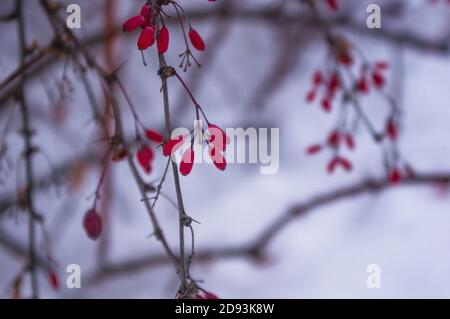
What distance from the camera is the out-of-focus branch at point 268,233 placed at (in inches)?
55.2

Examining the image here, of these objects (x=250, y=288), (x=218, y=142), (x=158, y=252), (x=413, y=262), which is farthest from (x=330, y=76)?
(x=158, y=252)

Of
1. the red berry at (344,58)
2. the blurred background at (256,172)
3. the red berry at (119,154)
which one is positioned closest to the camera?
the red berry at (119,154)

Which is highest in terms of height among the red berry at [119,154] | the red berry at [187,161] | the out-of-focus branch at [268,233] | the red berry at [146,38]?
the out-of-focus branch at [268,233]

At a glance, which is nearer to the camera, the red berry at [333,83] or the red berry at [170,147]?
the red berry at [170,147]

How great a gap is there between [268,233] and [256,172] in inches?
7.0

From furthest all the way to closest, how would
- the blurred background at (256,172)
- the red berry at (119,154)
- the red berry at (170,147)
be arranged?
the blurred background at (256,172), the red berry at (119,154), the red berry at (170,147)

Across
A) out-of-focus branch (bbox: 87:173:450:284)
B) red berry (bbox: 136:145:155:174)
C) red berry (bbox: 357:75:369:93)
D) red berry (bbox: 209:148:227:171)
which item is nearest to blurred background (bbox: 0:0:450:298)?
out-of-focus branch (bbox: 87:173:450:284)

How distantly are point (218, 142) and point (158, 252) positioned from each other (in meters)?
1.06

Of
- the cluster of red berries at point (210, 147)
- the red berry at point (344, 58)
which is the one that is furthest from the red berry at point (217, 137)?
the red berry at point (344, 58)

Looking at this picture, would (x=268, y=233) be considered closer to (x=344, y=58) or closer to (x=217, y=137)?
(x=344, y=58)

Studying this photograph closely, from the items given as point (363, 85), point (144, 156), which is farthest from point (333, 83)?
point (144, 156)

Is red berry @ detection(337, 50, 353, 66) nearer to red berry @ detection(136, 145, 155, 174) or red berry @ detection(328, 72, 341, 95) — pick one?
red berry @ detection(328, 72, 341, 95)

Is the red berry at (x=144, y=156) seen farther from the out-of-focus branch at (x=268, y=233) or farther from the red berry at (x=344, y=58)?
the out-of-focus branch at (x=268, y=233)

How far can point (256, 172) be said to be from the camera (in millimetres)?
1475
